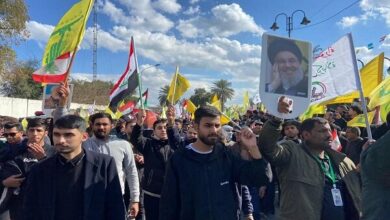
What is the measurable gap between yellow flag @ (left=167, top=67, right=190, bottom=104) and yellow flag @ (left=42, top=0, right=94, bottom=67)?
4.26 meters

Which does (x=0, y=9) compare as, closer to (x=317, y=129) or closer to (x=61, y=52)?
(x=61, y=52)

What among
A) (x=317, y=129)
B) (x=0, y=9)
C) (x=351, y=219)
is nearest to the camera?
(x=351, y=219)

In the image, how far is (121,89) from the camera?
733 cm

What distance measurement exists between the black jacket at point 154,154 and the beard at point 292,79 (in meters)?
2.31

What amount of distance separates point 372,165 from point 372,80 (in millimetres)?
4473

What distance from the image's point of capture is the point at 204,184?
3.07 meters

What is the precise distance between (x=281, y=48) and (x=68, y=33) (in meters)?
2.85

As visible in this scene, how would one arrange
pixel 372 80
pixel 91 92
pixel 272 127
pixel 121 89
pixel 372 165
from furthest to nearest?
pixel 91 92 < pixel 121 89 < pixel 372 80 < pixel 272 127 < pixel 372 165

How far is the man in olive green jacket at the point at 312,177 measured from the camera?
3.48m

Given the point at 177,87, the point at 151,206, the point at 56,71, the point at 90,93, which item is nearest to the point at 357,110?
the point at 177,87

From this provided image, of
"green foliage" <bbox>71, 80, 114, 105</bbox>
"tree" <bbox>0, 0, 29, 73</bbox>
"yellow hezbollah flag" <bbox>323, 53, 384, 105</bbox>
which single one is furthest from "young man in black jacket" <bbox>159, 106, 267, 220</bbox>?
"green foliage" <bbox>71, 80, 114, 105</bbox>

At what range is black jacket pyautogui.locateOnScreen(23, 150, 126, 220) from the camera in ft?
9.59

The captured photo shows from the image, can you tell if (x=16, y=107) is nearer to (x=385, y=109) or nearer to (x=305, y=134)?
(x=385, y=109)

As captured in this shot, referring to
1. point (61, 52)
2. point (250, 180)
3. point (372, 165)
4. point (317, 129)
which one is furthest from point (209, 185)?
point (61, 52)
